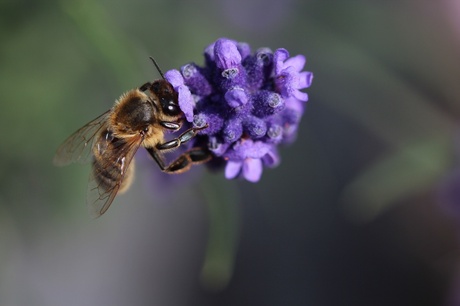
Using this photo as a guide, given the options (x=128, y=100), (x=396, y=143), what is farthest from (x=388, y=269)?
(x=128, y=100)

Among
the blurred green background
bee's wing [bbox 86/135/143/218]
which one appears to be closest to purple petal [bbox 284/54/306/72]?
bee's wing [bbox 86/135/143/218]

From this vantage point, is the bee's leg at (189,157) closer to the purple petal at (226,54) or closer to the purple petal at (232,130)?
the purple petal at (232,130)

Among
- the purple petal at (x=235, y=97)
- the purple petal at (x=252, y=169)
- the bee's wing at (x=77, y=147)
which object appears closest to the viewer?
the purple petal at (x=235, y=97)

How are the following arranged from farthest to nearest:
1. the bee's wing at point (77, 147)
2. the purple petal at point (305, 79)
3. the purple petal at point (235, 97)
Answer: the bee's wing at point (77, 147), the purple petal at point (305, 79), the purple petal at point (235, 97)

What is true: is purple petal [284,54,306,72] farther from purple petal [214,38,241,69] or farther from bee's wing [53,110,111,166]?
bee's wing [53,110,111,166]


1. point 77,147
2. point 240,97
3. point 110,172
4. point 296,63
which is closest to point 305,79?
point 296,63

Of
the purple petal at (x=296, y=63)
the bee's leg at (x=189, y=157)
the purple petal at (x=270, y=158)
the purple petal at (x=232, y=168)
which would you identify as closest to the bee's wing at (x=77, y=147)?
the bee's leg at (x=189, y=157)
